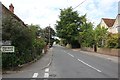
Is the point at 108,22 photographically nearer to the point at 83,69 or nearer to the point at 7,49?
the point at 83,69

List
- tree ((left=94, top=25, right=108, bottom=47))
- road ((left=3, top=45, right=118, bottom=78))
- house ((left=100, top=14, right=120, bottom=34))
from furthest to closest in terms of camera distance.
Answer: house ((left=100, top=14, right=120, bottom=34)) → tree ((left=94, top=25, right=108, bottom=47)) → road ((left=3, top=45, right=118, bottom=78))

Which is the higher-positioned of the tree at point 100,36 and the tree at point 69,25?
the tree at point 69,25

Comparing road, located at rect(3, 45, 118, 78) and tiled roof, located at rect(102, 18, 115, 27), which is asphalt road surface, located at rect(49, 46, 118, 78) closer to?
road, located at rect(3, 45, 118, 78)

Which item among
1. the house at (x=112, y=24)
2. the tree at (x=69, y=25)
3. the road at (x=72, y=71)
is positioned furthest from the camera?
the tree at (x=69, y=25)

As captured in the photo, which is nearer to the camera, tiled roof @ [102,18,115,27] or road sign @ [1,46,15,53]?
Answer: road sign @ [1,46,15,53]

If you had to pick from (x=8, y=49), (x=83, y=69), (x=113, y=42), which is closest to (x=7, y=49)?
(x=8, y=49)

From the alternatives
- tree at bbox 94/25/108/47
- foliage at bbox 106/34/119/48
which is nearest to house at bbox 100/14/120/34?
tree at bbox 94/25/108/47

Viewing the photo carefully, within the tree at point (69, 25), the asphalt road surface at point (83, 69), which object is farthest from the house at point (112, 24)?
the asphalt road surface at point (83, 69)

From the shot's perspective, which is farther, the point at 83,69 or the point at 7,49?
the point at 83,69

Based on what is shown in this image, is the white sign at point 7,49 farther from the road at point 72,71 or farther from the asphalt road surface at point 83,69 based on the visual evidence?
the asphalt road surface at point 83,69

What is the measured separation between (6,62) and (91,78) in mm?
6952

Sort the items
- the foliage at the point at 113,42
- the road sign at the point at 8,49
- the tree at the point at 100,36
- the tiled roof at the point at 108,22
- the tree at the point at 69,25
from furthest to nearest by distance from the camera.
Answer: the tree at the point at 69,25
the tiled roof at the point at 108,22
the tree at the point at 100,36
the foliage at the point at 113,42
the road sign at the point at 8,49

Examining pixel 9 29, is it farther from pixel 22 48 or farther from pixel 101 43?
pixel 101 43

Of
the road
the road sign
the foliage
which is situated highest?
the foliage
